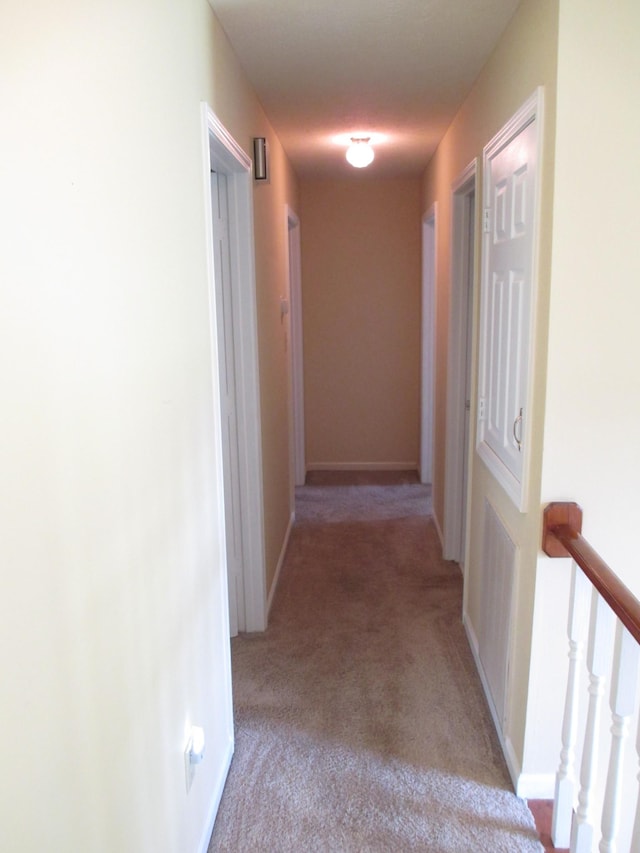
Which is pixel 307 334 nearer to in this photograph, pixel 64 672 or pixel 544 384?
pixel 544 384

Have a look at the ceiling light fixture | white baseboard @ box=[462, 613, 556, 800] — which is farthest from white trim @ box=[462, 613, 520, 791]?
the ceiling light fixture

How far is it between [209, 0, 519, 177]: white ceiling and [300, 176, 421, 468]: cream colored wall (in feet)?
5.65

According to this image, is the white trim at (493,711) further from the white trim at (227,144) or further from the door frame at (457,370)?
the white trim at (227,144)

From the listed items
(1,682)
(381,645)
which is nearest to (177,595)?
(1,682)

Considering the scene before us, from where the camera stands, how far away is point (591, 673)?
5.49ft

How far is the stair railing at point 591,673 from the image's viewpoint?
146 cm

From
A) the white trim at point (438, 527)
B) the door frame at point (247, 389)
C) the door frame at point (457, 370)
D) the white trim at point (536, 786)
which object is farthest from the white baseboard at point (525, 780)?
the white trim at point (438, 527)

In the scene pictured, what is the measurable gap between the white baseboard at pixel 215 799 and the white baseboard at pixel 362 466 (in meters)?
3.82

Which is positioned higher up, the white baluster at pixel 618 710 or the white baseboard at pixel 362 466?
the white baluster at pixel 618 710

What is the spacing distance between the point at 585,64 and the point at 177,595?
1664mm

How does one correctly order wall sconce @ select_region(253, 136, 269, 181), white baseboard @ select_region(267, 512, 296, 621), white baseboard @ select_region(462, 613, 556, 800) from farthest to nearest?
white baseboard @ select_region(267, 512, 296, 621) < wall sconce @ select_region(253, 136, 269, 181) < white baseboard @ select_region(462, 613, 556, 800)

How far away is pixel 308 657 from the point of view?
3.03m

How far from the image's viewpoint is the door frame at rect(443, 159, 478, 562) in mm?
3598

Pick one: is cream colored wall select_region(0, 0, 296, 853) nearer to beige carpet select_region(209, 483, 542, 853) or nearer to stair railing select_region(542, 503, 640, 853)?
beige carpet select_region(209, 483, 542, 853)
